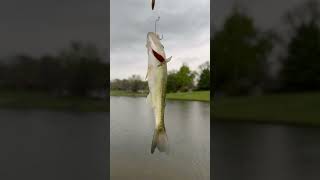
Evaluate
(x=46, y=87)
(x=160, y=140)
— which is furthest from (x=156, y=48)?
(x=46, y=87)

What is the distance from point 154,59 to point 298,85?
305 inches

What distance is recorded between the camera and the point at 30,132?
660 cm

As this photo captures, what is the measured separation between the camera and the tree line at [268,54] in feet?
28.8

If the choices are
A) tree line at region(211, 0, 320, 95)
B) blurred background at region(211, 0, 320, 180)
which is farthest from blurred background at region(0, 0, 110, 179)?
tree line at region(211, 0, 320, 95)

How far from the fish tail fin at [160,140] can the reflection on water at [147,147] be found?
0.21 feet

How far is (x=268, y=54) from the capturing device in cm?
900

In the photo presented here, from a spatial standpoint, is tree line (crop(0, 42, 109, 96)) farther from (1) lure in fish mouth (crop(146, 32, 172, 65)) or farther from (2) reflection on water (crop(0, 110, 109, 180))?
(1) lure in fish mouth (crop(146, 32, 172, 65))

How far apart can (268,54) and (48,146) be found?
17.8 feet

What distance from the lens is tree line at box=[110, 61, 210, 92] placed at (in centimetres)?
271

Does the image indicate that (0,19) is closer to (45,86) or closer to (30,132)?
(45,86)

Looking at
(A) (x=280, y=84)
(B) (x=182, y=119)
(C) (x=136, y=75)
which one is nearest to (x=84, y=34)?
(B) (x=182, y=119)

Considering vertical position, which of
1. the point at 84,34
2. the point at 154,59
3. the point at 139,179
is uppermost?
the point at 84,34

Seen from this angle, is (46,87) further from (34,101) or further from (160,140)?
Answer: (160,140)

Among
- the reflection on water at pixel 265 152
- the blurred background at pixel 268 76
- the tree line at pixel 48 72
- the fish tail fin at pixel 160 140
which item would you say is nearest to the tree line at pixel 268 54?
the blurred background at pixel 268 76
